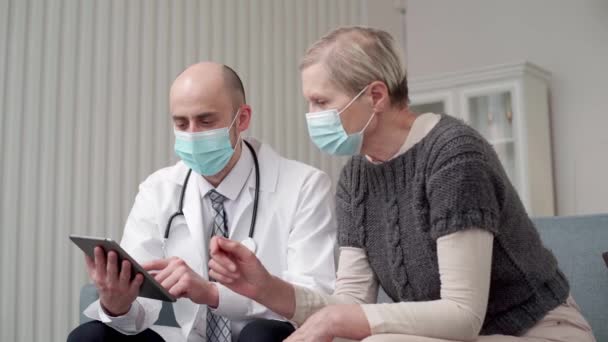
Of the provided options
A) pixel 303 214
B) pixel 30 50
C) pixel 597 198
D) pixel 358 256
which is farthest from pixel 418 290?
pixel 597 198

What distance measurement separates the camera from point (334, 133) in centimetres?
166

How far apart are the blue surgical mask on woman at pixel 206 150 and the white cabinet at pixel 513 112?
7.63ft

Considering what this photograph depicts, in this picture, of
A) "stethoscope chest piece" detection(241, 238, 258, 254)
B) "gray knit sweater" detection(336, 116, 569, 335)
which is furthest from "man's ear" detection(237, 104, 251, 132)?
"gray knit sweater" detection(336, 116, 569, 335)

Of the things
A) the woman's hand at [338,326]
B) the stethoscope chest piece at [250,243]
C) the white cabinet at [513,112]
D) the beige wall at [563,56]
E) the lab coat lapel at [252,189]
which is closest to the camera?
the woman's hand at [338,326]

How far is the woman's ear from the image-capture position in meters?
1.59

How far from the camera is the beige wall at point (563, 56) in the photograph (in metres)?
4.20

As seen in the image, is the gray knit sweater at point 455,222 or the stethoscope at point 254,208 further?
the stethoscope at point 254,208

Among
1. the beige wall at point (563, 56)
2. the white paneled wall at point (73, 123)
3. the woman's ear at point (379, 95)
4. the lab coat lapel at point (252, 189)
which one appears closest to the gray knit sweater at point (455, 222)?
the woman's ear at point (379, 95)

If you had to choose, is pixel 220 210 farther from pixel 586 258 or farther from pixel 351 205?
pixel 586 258

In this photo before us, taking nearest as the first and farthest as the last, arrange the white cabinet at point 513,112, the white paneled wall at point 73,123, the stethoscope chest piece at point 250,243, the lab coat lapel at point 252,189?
1. the stethoscope chest piece at point 250,243
2. the lab coat lapel at point 252,189
3. the white paneled wall at point 73,123
4. the white cabinet at point 513,112

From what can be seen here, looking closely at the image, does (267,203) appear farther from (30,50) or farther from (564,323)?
(30,50)

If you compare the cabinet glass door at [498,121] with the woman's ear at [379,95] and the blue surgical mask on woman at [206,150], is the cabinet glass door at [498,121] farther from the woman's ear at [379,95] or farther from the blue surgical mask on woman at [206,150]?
the woman's ear at [379,95]

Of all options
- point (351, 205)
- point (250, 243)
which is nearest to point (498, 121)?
point (250, 243)

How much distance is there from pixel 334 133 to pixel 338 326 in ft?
1.50
